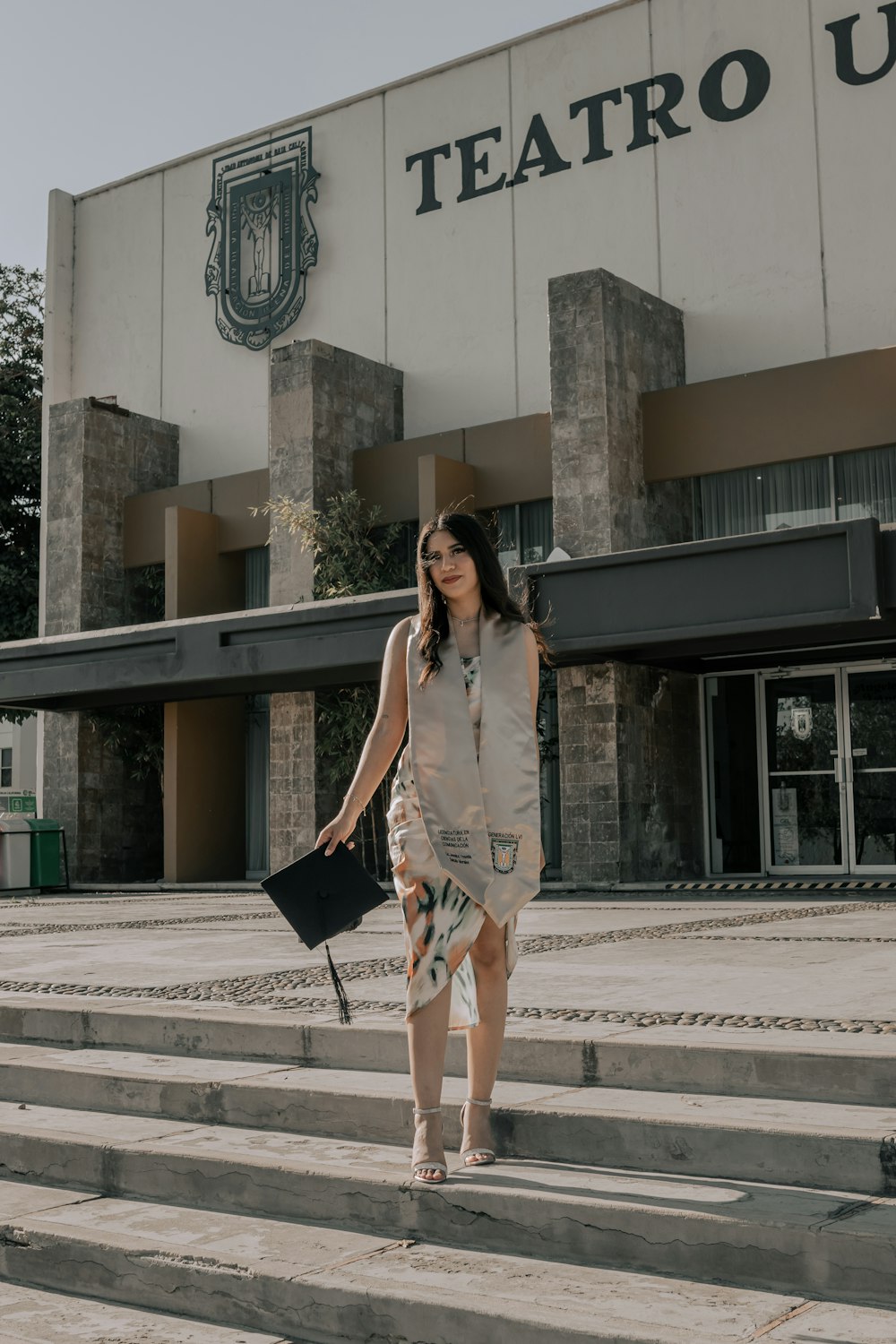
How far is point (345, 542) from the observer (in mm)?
19531

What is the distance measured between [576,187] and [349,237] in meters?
4.02

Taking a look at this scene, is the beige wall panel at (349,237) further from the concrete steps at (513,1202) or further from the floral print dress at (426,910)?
the floral print dress at (426,910)

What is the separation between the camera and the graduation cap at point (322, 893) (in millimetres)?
4168

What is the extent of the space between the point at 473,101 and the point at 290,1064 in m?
18.3

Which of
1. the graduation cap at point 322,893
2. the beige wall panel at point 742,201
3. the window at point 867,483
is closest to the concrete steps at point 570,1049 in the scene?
the graduation cap at point 322,893

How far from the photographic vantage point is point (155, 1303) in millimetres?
3738

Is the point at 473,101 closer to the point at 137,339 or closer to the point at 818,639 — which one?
the point at 137,339

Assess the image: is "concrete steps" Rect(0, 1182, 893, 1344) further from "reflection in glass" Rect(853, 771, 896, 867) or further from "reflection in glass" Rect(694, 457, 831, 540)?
"reflection in glass" Rect(694, 457, 831, 540)

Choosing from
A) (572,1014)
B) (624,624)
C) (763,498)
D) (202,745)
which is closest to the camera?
(572,1014)

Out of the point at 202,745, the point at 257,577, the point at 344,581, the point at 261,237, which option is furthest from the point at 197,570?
the point at 261,237

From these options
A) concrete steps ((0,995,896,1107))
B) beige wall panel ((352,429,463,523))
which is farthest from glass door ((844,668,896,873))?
concrete steps ((0,995,896,1107))

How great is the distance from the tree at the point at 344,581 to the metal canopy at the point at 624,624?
771 mm

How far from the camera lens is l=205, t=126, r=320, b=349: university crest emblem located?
73.6 feet

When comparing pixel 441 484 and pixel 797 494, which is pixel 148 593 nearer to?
pixel 441 484
